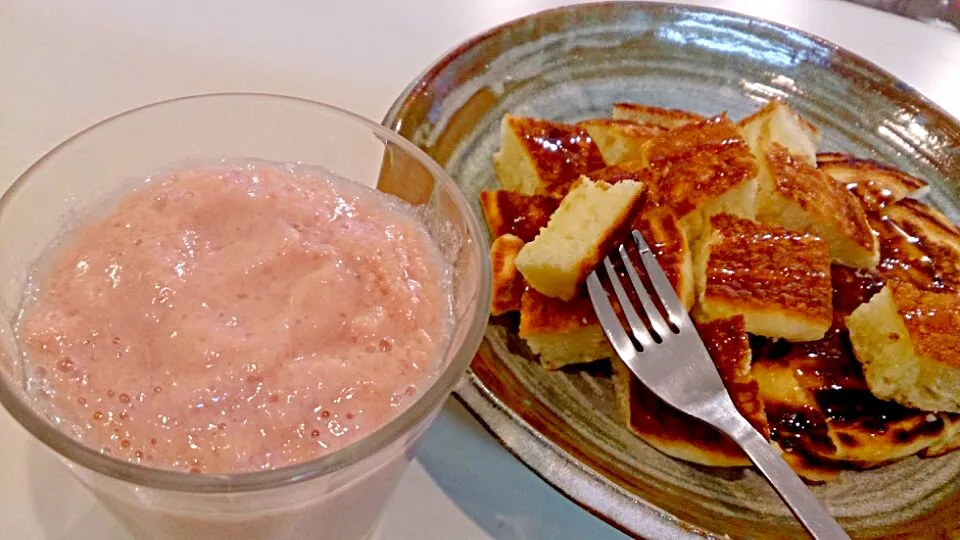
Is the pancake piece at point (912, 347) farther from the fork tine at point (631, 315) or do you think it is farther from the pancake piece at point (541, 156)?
the pancake piece at point (541, 156)

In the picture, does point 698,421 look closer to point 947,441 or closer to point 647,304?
point 647,304

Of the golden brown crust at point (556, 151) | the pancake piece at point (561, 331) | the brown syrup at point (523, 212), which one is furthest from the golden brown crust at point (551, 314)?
the golden brown crust at point (556, 151)

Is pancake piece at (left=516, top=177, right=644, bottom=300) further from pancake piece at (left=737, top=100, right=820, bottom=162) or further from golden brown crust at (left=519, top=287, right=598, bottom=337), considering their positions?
pancake piece at (left=737, top=100, right=820, bottom=162)

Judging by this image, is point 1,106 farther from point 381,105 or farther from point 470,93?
point 470,93

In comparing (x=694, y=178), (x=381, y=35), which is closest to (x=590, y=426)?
(x=694, y=178)

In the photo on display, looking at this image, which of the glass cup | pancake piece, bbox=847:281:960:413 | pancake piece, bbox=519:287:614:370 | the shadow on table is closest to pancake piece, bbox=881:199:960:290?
pancake piece, bbox=847:281:960:413
